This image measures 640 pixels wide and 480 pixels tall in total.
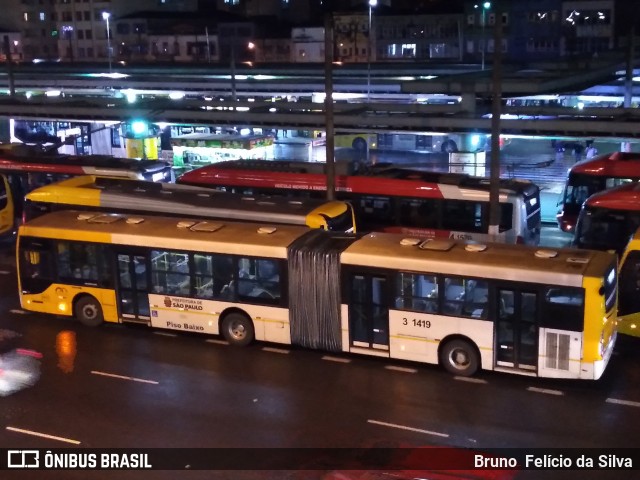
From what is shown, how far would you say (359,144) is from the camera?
158 feet

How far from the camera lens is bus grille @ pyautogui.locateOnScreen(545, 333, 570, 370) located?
14.0m

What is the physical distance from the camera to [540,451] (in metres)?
11.9

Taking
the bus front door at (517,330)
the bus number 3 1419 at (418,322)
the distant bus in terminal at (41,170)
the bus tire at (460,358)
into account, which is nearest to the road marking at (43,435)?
the bus number 3 1419 at (418,322)

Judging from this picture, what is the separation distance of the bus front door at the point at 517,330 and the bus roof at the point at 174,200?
644cm

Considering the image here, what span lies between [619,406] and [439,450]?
3620 mm

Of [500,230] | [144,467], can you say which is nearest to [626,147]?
[500,230]

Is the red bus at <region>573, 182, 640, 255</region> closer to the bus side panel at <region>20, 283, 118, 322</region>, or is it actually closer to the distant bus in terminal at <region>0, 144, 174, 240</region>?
the bus side panel at <region>20, 283, 118, 322</region>

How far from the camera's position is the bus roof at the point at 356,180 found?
21984 millimetres

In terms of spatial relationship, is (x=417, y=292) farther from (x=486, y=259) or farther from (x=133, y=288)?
(x=133, y=288)

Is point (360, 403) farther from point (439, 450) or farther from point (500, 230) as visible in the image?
point (500, 230)

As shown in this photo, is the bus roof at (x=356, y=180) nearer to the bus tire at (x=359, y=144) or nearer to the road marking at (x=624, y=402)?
the road marking at (x=624, y=402)

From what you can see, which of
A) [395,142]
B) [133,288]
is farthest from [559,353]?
[395,142]

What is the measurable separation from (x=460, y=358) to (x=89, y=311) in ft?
27.8

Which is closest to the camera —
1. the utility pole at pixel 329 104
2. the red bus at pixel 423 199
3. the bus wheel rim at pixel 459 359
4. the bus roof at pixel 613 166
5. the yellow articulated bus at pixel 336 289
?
the yellow articulated bus at pixel 336 289
